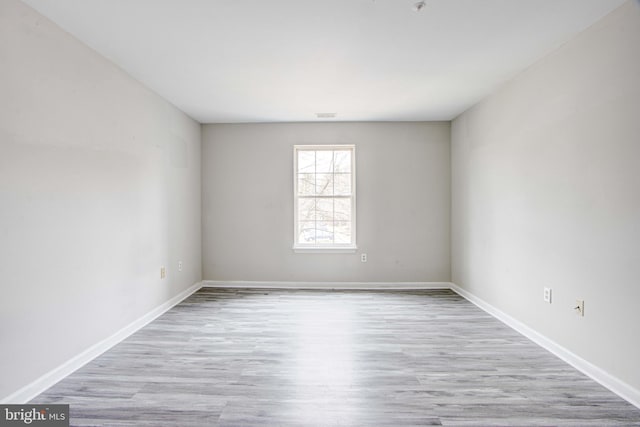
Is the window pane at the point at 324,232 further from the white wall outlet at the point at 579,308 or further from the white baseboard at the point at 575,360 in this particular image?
the white wall outlet at the point at 579,308

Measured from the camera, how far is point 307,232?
16.8 ft

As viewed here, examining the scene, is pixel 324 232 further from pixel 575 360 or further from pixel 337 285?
pixel 575 360

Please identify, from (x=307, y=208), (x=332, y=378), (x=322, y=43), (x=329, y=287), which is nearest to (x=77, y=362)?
(x=332, y=378)

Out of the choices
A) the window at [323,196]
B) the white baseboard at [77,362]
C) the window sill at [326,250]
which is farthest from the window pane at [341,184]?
the white baseboard at [77,362]

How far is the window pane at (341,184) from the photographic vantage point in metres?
5.10

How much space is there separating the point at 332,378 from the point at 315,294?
2.29 meters

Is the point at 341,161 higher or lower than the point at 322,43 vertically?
lower

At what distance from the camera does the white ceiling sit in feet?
7.06

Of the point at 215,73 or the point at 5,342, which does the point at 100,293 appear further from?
the point at 215,73

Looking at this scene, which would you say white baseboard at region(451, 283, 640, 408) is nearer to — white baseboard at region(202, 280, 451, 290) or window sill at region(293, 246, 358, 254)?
white baseboard at region(202, 280, 451, 290)

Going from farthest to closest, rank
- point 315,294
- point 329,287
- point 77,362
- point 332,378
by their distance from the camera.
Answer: point 329,287, point 315,294, point 77,362, point 332,378

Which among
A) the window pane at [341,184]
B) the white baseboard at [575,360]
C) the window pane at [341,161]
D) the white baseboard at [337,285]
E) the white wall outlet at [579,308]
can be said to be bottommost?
the white baseboard at [575,360]

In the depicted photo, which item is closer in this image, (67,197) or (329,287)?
(67,197)

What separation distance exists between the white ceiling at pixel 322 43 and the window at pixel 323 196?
127 centimetres
